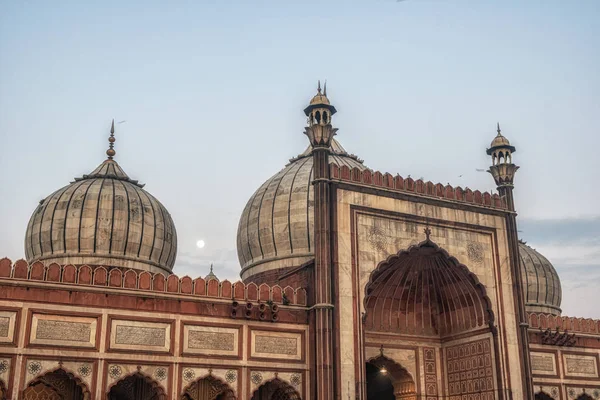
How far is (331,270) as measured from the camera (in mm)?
15039

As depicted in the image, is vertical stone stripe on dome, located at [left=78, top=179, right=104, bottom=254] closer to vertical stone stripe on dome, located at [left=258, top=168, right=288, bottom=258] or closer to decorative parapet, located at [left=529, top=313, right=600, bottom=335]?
vertical stone stripe on dome, located at [left=258, top=168, right=288, bottom=258]

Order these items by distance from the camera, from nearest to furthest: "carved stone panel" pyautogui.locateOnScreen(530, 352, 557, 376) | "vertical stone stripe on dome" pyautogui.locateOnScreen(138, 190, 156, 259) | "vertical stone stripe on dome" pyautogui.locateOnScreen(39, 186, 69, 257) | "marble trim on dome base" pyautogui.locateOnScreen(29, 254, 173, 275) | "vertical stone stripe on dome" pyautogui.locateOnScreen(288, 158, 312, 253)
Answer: "carved stone panel" pyautogui.locateOnScreen(530, 352, 557, 376)
"marble trim on dome base" pyautogui.locateOnScreen(29, 254, 173, 275)
"vertical stone stripe on dome" pyautogui.locateOnScreen(39, 186, 69, 257)
"vertical stone stripe on dome" pyautogui.locateOnScreen(138, 190, 156, 259)
"vertical stone stripe on dome" pyautogui.locateOnScreen(288, 158, 312, 253)

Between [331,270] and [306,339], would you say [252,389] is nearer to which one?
[306,339]

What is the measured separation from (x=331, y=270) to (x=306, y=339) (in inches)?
62.1

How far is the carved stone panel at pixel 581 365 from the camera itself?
61.5ft

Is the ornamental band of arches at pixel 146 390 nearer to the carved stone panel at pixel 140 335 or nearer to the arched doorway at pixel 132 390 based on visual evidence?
the arched doorway at pixel 132 390

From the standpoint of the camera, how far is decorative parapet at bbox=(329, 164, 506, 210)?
16.0 m

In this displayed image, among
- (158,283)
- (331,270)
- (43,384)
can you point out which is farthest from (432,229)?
(43,384)

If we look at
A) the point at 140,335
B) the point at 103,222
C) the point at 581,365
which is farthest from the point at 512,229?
the point at 103,222

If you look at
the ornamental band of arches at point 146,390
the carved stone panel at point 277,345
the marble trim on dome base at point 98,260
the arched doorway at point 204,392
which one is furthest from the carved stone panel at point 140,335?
the marble trim on dome base at point 98,260

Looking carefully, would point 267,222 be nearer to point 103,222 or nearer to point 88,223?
point 103,222

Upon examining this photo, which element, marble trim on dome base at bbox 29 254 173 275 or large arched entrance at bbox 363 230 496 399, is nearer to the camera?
large arched entrance at bbox 363 230 496 399

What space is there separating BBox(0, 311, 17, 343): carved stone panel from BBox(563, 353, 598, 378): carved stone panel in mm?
13793

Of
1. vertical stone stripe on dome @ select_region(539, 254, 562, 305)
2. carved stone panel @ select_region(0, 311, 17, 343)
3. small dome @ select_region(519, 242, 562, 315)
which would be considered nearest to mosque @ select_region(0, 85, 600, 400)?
carved stone panel @ select_region(0, 311, 17, 343)
